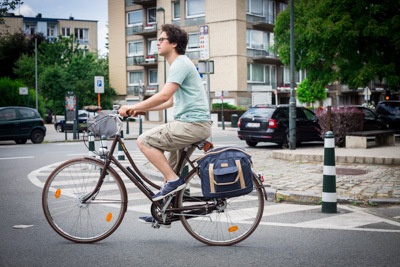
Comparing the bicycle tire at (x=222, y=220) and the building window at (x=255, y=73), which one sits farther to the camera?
the building window at (x=255, y=73)

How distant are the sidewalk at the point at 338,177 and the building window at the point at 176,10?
39454mm

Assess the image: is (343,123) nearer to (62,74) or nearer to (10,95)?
(10,95)

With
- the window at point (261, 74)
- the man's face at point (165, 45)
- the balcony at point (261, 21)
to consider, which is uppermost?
the balcony at point (261, 21)

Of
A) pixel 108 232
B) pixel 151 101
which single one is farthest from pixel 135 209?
pixel 151 101

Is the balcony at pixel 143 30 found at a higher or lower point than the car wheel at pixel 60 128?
higher

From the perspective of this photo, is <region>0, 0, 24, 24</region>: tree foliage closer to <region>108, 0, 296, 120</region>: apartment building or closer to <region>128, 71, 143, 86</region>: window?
<region>108, 0, 296, 120</region>: apartment building

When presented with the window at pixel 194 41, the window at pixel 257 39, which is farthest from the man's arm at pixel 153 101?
the window at pixel 194 41

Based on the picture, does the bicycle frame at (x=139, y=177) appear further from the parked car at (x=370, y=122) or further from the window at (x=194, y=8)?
the window at (x=194, y=8)

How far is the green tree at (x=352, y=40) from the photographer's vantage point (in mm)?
21828

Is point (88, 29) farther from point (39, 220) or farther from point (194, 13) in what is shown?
point (39, 220)

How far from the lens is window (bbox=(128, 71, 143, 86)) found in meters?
58.5

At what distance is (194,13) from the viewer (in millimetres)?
51469

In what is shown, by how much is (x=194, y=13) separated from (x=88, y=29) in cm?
5075

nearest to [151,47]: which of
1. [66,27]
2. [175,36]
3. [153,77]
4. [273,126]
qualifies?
[153,77]
